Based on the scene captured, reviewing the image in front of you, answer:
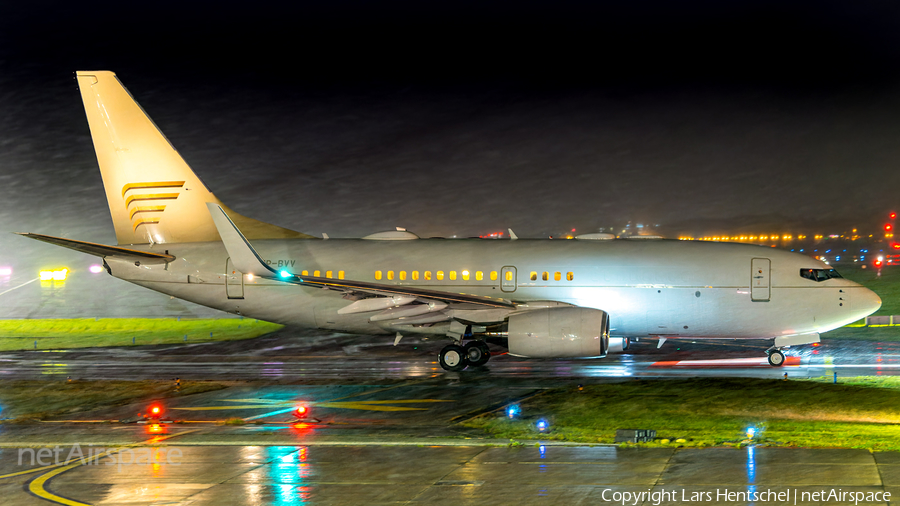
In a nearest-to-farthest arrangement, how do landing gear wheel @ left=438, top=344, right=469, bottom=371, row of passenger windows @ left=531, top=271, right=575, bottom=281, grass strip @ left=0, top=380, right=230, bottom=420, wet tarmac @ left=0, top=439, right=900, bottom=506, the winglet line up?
1. wet tarmac @ left=0, top=439, right=900, bottom=506
2. grass strip @ left=0, top=380, right=230, bottom=420
3. the winglet
4. landing gear wheel @ left=438, top=344, right=469, bottom=371
5. row of passenger windows @ left=531, top=271, right=575, bottom=281

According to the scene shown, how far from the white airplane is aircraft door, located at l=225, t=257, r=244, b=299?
6cm

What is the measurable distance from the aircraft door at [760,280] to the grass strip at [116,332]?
27652 mm

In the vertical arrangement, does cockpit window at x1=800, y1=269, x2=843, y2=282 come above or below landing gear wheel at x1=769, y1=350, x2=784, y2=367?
above

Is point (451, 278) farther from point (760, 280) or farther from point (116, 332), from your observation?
point (116, 332)

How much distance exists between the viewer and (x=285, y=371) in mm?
27453

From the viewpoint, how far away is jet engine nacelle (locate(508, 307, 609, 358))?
23922 mm

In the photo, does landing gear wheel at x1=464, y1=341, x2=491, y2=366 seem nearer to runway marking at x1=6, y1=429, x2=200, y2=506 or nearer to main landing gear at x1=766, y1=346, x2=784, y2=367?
main landing gear at x1=766, y1=346, x2=784, y2=367

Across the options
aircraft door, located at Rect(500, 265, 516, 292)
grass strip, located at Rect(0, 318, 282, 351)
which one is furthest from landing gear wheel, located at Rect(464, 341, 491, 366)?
grass strip, located at Rect(0, 318, 282, 351)

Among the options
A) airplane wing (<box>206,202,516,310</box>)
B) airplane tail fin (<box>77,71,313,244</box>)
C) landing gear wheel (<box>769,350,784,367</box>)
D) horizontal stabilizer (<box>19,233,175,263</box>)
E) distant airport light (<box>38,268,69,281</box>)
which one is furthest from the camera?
distant airport light (<box>38,268,69,281</box>)

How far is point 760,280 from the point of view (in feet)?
86.4

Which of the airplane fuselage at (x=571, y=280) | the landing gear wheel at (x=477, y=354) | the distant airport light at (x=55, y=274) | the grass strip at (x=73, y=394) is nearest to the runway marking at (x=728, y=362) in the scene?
the airplane fuselage at (x=571, y=280)

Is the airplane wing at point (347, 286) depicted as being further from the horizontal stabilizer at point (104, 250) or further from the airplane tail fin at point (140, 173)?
the airplane tail fin at point (140, 173)

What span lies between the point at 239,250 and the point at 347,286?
361cm

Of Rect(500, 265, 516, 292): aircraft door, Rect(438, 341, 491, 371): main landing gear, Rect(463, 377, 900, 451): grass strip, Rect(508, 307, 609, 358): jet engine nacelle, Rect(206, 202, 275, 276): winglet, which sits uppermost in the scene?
Rect(206, 202, 275, 276): winglet
